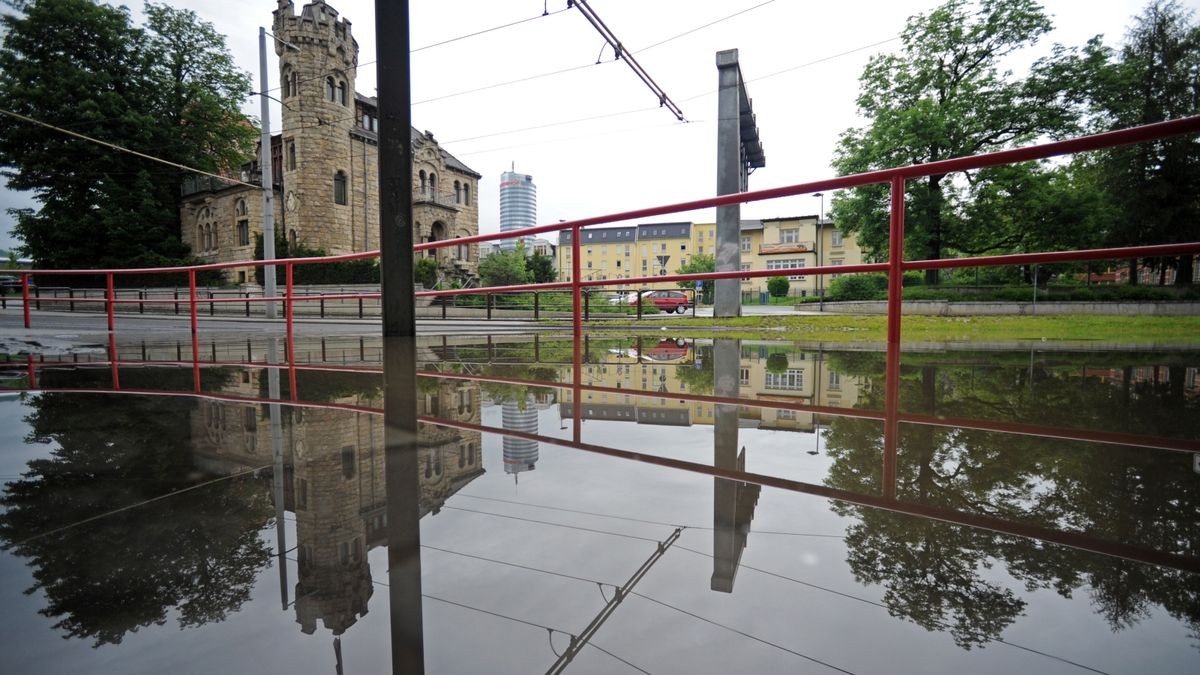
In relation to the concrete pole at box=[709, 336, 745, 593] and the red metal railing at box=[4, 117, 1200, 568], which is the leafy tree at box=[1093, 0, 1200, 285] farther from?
the concrete pole at box=[709, 336, 745, 593]

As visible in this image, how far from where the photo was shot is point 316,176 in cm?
2875

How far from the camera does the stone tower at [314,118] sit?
91.6ft

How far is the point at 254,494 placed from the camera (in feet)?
3.37

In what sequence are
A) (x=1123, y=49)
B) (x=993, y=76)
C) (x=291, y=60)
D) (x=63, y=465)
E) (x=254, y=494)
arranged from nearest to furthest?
1. (x=254, y=494)
2. (x=63, y=465)
3. (x=993, y=76)
4. (x=1123, y=49)
5. (x=291, y=60)

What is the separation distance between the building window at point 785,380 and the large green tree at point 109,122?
36782 mm

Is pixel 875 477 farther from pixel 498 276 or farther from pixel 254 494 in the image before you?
pixel 498 276

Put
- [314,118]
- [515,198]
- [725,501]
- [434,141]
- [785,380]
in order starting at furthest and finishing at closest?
[515,198]
[434,141]
[314,118]
[785,380]
[725,501]

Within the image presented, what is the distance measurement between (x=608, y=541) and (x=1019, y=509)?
78 cm

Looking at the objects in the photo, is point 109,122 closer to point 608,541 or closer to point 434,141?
point 434,141

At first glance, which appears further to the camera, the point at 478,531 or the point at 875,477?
the point at 875,477

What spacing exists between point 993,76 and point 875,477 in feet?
81.5

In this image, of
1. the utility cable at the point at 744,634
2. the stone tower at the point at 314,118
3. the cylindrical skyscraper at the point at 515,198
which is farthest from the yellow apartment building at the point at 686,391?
the cylindrical skyscraper at the point at 515,198

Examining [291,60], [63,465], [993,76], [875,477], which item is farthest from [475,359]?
[291,60]

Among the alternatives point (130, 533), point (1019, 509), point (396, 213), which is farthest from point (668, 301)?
point (130, 533)
